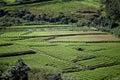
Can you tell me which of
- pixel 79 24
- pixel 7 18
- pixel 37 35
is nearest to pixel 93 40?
pixel 37 35

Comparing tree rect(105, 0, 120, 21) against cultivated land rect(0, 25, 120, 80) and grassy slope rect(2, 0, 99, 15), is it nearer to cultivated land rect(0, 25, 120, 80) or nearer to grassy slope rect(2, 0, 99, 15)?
grassy slope rect(2, 0, 99, 15)

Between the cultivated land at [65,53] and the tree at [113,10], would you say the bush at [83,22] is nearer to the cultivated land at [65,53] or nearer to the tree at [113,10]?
the tree at [113,10]

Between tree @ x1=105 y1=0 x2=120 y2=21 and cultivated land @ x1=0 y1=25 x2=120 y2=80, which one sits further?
tree @ x1=105 y1=0 x2=120 y2=21

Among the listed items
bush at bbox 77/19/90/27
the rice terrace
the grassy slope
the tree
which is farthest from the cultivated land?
the grassy slope

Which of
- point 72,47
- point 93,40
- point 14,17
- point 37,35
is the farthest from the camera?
point 14,17

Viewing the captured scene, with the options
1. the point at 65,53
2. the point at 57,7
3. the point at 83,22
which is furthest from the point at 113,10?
the point at 65,53

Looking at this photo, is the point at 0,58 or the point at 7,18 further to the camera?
the point at 7,18

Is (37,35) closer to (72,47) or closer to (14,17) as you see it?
(72,47)
